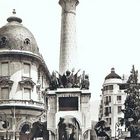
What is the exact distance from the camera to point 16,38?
213 ft

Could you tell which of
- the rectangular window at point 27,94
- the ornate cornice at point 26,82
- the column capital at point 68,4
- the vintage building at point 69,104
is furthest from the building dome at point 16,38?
the vintage building at point 69,104

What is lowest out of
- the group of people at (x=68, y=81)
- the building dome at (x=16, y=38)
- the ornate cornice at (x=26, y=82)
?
the group of people at (x=68, y=81)

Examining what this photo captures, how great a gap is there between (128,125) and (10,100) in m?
16.9

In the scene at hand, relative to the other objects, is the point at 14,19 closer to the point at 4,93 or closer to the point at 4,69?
the point at 4,69

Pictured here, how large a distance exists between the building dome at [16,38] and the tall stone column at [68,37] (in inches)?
1157

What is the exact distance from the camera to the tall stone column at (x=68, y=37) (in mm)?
34188

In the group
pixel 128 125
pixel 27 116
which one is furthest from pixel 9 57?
pixel 128 125

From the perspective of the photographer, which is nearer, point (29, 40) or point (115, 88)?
point (29, 40)

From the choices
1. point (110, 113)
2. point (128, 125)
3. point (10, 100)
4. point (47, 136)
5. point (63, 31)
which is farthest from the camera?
point (110, 113)

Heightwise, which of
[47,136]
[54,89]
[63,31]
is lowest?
[47,136]

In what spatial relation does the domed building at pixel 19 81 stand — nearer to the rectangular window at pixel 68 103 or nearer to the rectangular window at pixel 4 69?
the rectangular window at pixel 4 69

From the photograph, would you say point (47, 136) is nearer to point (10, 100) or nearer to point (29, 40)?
point (10, 100)

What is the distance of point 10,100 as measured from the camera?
200ft

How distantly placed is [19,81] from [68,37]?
94.3 feet
